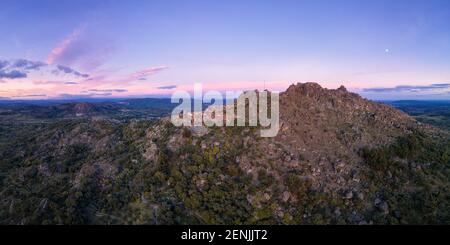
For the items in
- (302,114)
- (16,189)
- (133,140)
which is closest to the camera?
(16,189)

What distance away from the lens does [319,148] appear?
26.7 m

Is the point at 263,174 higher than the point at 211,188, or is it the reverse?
the point at 263,174

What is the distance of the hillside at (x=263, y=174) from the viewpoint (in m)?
22.4

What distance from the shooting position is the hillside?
2239 centimetres

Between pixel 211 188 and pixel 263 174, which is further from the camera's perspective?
pixel 263 174

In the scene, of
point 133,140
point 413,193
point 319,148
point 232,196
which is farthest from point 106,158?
point 413,193

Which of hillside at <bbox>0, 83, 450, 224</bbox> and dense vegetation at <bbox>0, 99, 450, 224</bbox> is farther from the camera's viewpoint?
hillside at <bbox>0, 83, 450, 224</bbox>

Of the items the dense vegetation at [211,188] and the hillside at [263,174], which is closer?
the dense vegetation at [211,188]

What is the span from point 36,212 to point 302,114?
69.4 feet

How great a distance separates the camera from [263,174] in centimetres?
2481

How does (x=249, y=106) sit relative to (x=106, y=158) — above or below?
above

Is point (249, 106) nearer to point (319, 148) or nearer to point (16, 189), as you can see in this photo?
point (319, 148)
